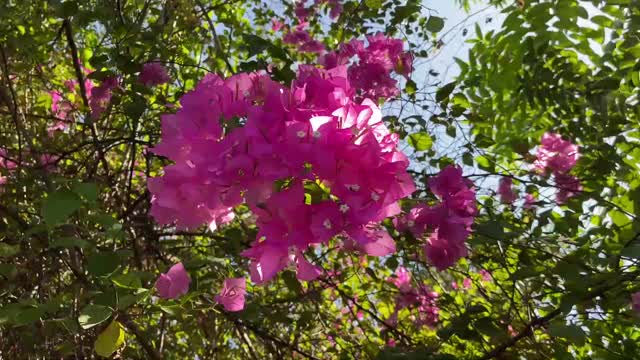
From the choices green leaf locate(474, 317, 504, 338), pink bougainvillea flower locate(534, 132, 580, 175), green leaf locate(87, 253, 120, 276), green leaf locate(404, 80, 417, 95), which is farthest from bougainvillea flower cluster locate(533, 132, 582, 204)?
green leaf locate(87, 253, 120, 276)

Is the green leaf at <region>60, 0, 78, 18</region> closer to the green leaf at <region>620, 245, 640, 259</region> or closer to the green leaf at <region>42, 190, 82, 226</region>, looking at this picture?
the green leaf at <region>42, 190, 82, 226</region>

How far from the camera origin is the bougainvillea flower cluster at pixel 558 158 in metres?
2.45

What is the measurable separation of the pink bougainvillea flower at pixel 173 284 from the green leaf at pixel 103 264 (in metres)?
0.12

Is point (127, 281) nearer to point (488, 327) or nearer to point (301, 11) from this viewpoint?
point (488, 327)

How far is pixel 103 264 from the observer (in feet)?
3.13

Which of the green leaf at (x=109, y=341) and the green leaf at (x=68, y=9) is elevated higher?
the green leaf at (x=68, y=9)

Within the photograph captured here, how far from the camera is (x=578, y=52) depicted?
2.56 m

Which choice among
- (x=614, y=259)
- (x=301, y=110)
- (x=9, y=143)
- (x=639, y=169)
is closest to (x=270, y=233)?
(x=301, y=110)

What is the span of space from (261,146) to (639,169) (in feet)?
7.03

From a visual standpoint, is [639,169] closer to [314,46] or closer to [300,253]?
[314,46]

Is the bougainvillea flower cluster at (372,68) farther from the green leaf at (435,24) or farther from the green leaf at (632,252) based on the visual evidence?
the green leaf at (632,252)

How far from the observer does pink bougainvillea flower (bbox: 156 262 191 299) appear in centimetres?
105

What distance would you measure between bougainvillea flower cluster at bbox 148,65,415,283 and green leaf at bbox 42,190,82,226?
126 millimetres

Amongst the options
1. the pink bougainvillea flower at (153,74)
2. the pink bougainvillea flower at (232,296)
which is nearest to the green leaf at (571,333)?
the pink bougainvillea flower at (232,296)
